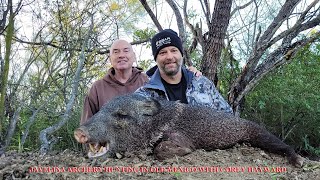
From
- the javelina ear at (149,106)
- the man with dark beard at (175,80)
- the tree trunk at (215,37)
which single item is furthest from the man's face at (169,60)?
the tree trunk at (215,37)

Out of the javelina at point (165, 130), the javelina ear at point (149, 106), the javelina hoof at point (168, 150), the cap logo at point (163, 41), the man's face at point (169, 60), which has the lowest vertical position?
the javelina hoof at point (168, 150)

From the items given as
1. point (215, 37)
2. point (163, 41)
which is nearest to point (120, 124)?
point (163, 41)

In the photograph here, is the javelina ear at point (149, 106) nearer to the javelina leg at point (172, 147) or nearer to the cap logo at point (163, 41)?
the javelina leg at point (172, 147)

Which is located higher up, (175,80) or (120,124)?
(175,80)

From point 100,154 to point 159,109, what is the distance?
0.67 meters

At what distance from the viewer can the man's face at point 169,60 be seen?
423 centimetres

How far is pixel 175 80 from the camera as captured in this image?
4371 mm

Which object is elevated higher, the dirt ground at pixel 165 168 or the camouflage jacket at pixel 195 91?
the camouflage jacket at pixel 195 91

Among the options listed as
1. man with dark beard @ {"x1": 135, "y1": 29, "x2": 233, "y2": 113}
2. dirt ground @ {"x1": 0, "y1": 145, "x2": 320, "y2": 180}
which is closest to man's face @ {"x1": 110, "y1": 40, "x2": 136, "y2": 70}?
man with dark beard @ {"x1": 135, "y1": 29, "x2": 233, "y2": 113}

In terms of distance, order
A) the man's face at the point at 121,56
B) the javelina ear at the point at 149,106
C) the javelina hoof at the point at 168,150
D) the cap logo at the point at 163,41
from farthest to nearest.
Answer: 1. the man's face at the point at 121,56
2. the cap logo at the point at 163,41
3. the javelina ear at the point at 149,106
4. the javelina hoof at the point at 168,150

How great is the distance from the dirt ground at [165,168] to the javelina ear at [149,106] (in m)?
0.43

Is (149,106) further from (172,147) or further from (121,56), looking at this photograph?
(121,56)

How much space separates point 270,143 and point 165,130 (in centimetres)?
98

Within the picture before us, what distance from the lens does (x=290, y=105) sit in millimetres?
6656
